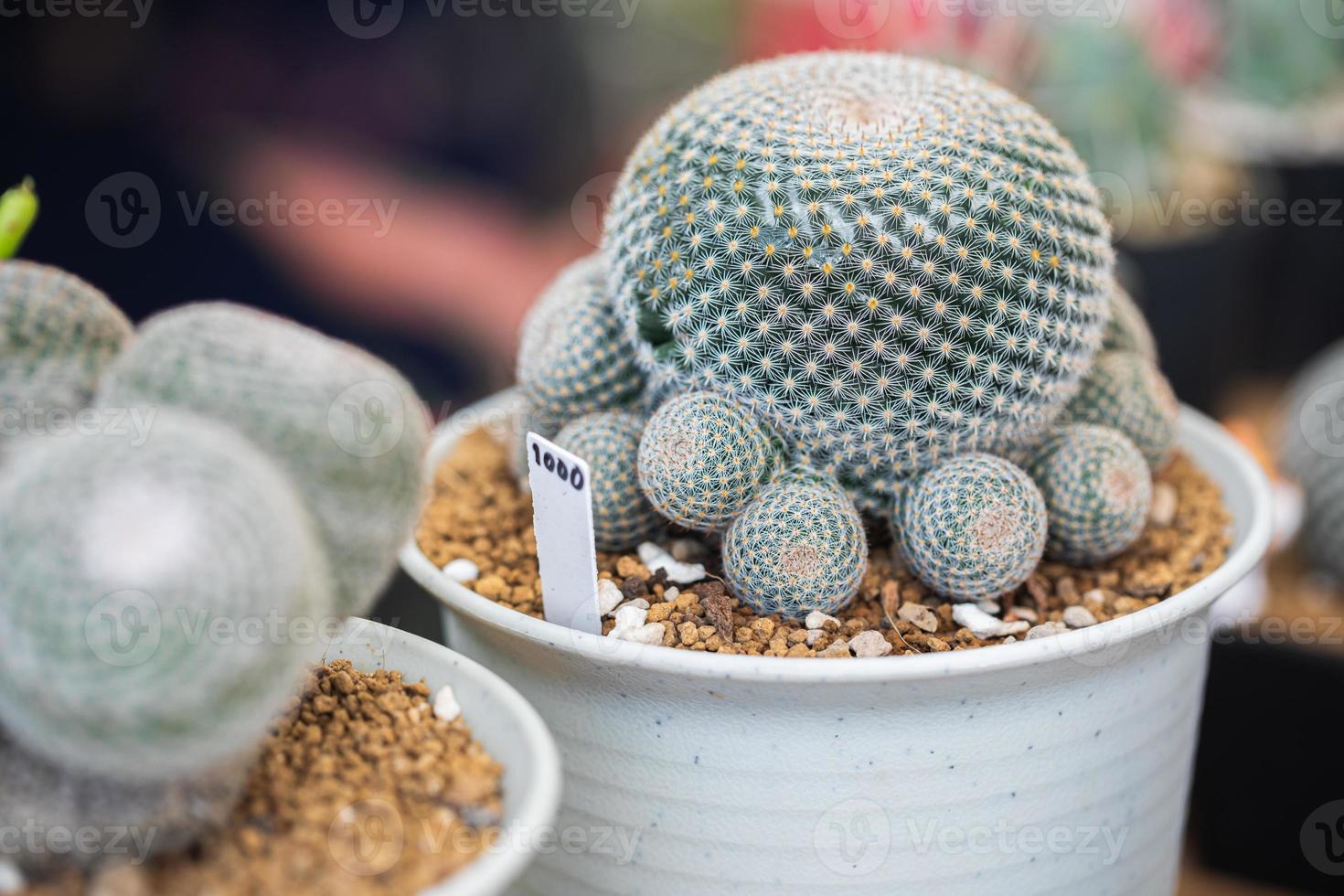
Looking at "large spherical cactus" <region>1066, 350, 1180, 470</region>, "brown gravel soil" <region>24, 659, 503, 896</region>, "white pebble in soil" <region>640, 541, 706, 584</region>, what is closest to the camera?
"brown gravel soil" <region>24, 659, 503, 896</region>

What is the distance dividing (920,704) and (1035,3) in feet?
7.44

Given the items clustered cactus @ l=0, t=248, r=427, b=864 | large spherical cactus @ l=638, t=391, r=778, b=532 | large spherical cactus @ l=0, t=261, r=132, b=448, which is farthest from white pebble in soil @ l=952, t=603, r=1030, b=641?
large spherical cactus @ l=0, t=261, r=132, b=448

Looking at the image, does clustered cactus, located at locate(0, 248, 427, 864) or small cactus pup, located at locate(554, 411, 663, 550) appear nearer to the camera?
clustered cactus, located at locate(0, 248, 427, 864)

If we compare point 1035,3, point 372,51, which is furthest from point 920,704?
point 1035,3

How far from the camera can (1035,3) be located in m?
2.74

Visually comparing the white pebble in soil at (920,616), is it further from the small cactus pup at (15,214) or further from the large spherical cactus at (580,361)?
the small cactus pup at (15,214)

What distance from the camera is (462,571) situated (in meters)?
1.21

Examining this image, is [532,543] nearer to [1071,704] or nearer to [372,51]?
[1071,704]

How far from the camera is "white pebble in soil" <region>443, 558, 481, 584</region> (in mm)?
1200

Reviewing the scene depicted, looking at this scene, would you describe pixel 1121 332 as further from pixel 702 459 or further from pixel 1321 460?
pixel 1321 460

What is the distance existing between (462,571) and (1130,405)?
29.9 inches

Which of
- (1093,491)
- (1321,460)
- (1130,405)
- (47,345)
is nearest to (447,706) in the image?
(47,345)

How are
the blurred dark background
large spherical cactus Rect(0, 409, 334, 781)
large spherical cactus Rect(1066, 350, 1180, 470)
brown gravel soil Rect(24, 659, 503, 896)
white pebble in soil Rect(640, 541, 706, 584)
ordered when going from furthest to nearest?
the blurred dark background, large spherical cactus Rect(1066, 350, 1180, 470), white pebble in soil Rect(640, 541, 706, 584), brown gravel soil Rect(24, 659, 503, 896), large spherical cactus Rect(0, 409, 334, 781)

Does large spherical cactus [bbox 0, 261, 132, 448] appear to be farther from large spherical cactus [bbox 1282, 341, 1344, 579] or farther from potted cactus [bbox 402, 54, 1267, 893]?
large spherical cactus [bbox 1282, 341, 1344, 579]
